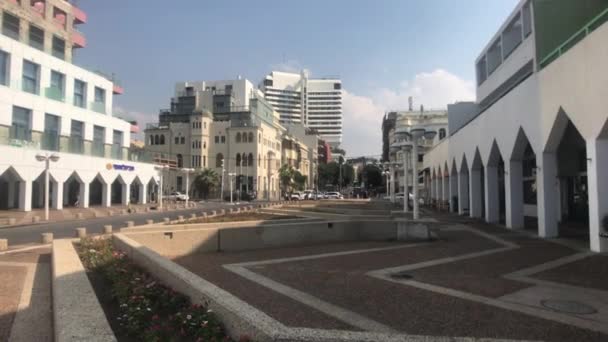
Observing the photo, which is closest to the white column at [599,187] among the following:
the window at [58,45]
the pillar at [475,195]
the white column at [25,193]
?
the pillar at [475,195]

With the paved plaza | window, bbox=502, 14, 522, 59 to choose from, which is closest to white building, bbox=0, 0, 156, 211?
the paved plaza

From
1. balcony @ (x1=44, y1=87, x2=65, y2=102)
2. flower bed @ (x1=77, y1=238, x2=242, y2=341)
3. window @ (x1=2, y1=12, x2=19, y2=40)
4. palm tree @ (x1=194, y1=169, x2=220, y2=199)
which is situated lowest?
flower bed @ (x1=77, y1=238, x2=242, y2=341)

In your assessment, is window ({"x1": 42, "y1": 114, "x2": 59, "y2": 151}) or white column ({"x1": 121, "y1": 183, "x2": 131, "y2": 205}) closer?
window ({"x1": 42, "y1": 114, "x2": 59, "y2": 151})

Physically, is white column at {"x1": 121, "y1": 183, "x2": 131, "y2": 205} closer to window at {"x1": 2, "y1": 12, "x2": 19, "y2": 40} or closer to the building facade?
window at {"x1": 2, "y1": 12, "x2": 19, "y2": 40}

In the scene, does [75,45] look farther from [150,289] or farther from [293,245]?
[150,289]

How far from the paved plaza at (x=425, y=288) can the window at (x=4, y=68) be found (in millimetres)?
31762

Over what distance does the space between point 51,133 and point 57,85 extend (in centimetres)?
795

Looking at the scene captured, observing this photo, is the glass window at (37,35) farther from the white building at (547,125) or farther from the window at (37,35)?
the white building at (547,125)

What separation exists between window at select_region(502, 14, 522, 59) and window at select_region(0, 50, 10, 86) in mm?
38669

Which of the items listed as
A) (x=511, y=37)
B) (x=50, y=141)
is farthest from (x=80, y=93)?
(x=511, y=37)

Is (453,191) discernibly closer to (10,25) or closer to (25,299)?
(25,299)

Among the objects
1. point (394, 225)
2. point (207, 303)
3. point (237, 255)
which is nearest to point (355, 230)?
point (394, 225)

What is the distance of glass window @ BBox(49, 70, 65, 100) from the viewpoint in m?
39.3

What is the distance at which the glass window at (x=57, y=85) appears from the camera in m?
39.3
